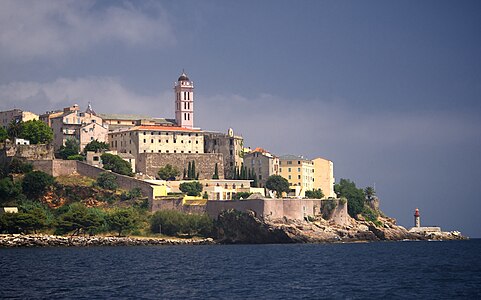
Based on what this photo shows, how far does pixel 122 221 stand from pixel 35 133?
70.9ft

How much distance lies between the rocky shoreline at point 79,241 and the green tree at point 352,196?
2265 cm

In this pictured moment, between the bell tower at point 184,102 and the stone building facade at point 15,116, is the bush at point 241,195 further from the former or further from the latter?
the stone building facade at point 15,116

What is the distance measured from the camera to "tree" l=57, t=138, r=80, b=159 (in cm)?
10781

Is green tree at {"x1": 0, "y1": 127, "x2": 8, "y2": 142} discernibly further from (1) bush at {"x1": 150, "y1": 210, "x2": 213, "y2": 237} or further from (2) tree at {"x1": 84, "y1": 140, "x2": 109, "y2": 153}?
(1) bush at {"x1": 150, "y1": 210, "x2": 213, "y2": 237}

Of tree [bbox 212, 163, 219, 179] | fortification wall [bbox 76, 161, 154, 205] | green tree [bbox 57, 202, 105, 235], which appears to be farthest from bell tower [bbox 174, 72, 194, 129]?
green tree [bbox 57, 202, 105, 235]

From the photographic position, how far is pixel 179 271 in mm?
61344

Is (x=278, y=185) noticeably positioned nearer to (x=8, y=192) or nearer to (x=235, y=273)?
(x=8, y=192)

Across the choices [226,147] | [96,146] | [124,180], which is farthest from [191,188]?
[226,147]

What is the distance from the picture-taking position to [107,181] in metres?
100

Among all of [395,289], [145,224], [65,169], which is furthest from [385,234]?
[395,289]

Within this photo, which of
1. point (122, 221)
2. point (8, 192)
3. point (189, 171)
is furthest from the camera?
point (189, 171)

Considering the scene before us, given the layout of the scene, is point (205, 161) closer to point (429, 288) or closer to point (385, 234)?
point (385, 234)

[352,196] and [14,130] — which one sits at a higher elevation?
[14,130]

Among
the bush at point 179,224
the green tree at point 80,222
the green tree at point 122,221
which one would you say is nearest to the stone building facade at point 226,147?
the bush at point 179,224
